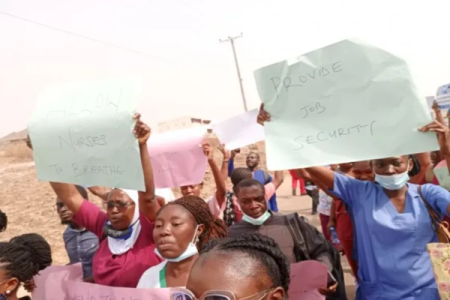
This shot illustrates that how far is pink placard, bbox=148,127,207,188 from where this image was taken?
394cm

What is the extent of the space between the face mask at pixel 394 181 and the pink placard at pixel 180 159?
1.68m

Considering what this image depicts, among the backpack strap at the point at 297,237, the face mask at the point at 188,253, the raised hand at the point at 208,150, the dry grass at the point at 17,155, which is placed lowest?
the backpack strap at the point at 297,237

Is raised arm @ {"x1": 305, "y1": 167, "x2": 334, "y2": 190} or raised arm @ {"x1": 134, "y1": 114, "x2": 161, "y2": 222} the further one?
raised arm @ {"x1": 305, "y1": 167, "x2": 334, "y2": 190}

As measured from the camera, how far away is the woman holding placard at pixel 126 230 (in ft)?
8.93

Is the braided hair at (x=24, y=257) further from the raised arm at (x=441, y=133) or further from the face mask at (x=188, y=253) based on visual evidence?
the raised arm at (x=441, y=133)

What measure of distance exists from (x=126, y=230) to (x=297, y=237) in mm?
1184

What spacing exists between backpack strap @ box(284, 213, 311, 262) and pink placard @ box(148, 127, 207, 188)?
100cm

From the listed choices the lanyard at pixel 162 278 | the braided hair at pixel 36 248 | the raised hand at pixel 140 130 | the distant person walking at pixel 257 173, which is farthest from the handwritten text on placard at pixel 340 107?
the distant person walking at pixel 257 173

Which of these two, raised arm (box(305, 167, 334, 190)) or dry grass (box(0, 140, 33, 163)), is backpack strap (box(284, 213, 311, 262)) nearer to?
raised arm (box(305, 167, 334, 190))

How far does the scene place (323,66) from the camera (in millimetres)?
2518

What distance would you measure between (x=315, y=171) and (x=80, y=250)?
2243 millimetres

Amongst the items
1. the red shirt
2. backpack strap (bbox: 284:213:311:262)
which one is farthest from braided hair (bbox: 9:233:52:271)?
backpack strap (bbox: 284:213:311:262)

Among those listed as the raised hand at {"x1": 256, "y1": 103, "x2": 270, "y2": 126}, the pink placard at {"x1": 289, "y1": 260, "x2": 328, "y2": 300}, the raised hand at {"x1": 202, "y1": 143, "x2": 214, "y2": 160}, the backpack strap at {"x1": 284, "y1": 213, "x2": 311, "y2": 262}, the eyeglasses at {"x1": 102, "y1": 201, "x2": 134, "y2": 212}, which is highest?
the raised hand at {"x1": 256, "y1": 103, "x2": 270, "y2": 126}

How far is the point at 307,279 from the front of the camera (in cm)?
254
